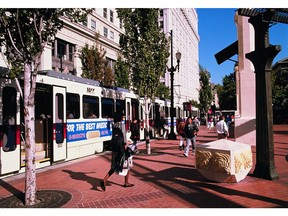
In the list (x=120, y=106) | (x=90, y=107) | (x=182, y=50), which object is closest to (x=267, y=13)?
(x=90, y=107)

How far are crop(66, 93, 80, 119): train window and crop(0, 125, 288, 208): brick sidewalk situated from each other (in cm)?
207

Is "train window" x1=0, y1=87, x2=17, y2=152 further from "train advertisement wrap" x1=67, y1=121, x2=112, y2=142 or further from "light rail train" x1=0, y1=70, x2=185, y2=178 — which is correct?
"train advertisement wrap" x1=67, y1=121, x2=112, y2=142

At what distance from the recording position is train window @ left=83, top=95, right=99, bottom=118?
36.9ft

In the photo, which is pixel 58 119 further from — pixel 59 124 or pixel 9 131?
pixel 9 131

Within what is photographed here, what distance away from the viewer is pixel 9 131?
7.57m

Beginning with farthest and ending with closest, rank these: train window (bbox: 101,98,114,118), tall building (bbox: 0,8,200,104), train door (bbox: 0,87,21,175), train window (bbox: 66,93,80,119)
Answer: tall building (bbox: 0,8,200,104), train window (bbox: 101,98,114,118), train window (bbox: 66,93,80,119), train door (bbox: 0,87,21,175)

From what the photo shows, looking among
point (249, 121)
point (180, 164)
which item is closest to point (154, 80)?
point (180, 164)

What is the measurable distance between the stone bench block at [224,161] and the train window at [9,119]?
5.06 metres

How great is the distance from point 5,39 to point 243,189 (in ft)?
20.0

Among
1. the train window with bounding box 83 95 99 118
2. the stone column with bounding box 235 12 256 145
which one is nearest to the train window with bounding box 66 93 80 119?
the train window with bounding box 83 95 99 118

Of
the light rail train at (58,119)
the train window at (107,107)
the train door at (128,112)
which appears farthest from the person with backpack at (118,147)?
the train door at (128,112)

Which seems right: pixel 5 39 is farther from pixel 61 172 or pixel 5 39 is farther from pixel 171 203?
pixel 171 203

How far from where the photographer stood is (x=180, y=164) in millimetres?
9266

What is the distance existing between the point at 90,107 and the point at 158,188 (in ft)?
20.4
